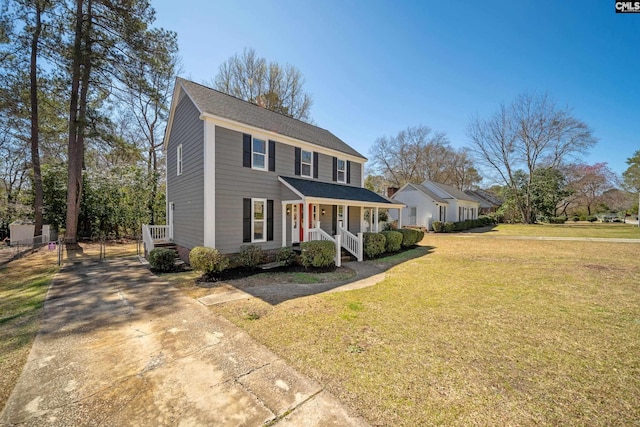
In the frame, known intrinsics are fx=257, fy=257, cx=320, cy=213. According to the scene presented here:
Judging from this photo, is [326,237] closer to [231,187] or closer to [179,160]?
[231,187]

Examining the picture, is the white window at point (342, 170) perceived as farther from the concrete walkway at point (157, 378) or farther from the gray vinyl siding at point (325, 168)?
the concrete walkway at point (157, 378)

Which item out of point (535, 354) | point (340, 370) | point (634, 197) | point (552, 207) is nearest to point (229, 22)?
point (340, 370)

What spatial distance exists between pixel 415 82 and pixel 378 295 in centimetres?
1473

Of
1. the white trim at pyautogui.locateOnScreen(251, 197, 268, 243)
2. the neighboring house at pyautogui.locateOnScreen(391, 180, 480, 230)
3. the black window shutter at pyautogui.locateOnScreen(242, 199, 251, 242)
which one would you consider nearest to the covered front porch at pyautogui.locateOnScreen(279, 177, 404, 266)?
the white trim at pyautogui.locateOnScreen(251, 197, 268, 243)

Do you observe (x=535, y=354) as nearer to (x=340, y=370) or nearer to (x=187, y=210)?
(x=340, y=370)

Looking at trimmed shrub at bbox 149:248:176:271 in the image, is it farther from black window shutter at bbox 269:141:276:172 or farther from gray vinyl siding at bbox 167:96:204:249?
black window shutter at bbox 269:141:276:172

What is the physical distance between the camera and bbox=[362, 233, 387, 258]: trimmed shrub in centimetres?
1166

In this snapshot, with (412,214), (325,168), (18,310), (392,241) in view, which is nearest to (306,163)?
(325,168)

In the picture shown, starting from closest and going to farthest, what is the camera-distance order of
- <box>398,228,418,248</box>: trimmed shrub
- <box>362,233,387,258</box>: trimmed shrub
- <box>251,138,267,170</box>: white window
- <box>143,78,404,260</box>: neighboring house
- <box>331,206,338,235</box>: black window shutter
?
<box>143,78,404,260</box>: neighboring house < <box>251,138,267,170</box>: white window < <box>362,233,387,258</box>: trimmed shrub < <box>331,206,338,235</box>: black window shutter < <box>398,228,418,248</box>: trimmed shrub

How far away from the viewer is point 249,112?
11625mm

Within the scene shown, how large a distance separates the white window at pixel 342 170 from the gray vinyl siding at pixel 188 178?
758 cm

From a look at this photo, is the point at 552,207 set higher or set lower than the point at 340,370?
higher

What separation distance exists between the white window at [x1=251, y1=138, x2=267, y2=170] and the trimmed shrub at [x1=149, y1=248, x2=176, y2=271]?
14.8ft

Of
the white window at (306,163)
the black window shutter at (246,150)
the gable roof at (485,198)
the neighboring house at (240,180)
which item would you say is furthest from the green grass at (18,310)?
the gable roof at (485,198)
